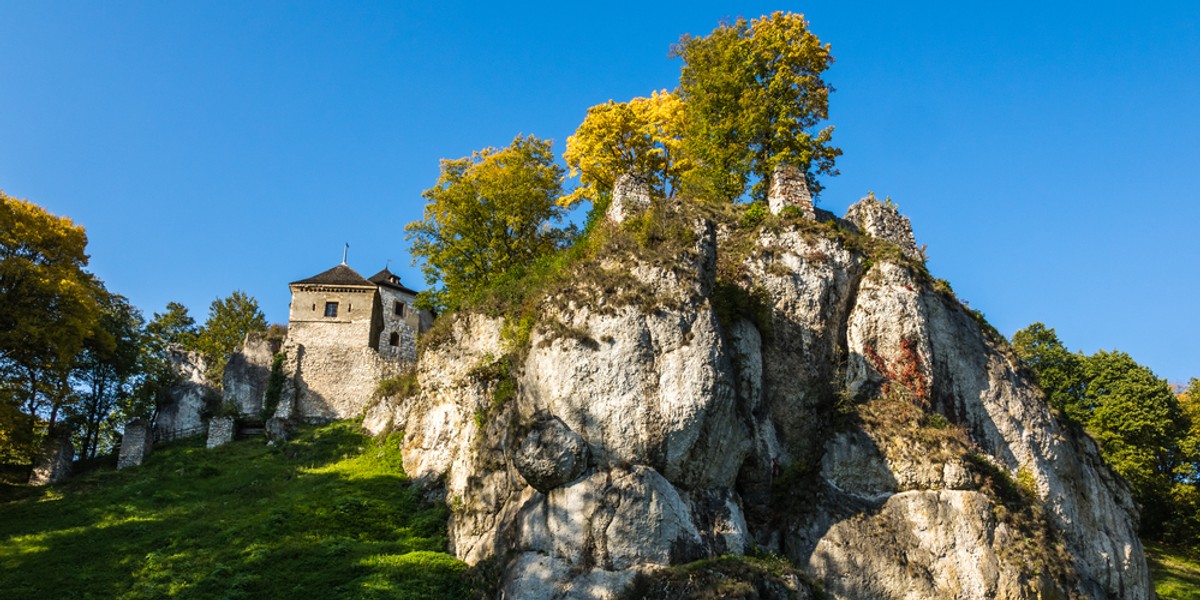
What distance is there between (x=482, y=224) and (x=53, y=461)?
17371 millimetres

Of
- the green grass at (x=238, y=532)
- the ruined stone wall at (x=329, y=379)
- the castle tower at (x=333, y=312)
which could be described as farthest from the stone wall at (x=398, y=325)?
the green grass at (x=238, y=532)

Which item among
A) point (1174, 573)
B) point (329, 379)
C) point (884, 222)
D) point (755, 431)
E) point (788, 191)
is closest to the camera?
point (755, 431)

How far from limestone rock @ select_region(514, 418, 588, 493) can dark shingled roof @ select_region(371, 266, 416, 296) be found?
25583 millimetres

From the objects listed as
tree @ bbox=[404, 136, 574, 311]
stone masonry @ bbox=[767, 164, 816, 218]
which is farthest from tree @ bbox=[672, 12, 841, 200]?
tree @ bbox=[404, 136, 574, 311]

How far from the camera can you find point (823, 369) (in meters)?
23.5

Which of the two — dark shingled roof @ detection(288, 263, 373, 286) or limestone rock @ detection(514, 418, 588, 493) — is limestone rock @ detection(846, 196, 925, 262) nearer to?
limestone rock @ detection(514, 418, 588, 493)

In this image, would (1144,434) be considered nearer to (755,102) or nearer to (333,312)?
(755,102)

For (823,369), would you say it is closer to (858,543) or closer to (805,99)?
(858,543)

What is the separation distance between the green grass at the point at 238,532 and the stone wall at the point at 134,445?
1.17 metres

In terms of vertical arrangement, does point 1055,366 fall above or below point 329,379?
above

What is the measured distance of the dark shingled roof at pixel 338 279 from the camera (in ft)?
131

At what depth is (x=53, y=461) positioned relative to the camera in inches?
1176

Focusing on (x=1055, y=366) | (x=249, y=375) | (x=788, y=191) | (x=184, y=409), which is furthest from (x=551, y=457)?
(x=1055, y=366)

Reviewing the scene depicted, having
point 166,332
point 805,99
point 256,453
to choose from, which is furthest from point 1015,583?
point 166,332
